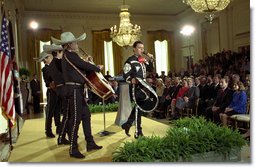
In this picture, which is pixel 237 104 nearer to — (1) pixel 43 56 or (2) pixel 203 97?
(2) pixel 203 97

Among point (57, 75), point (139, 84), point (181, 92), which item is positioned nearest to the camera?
point (139, 84)

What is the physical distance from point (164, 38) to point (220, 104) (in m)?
1.44

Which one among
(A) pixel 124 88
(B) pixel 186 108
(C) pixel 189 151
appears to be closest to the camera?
(C) pixel 189 151

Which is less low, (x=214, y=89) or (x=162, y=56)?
(x=162, y=56)

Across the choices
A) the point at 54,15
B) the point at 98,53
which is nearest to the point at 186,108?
the point at 98,53

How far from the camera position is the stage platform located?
338cm

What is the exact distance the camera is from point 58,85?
12.9 feet

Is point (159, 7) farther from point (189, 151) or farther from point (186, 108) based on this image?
point (189, 151)

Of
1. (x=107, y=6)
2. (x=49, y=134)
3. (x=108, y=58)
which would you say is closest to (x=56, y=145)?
(x=49, y=134)

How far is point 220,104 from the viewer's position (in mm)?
5047

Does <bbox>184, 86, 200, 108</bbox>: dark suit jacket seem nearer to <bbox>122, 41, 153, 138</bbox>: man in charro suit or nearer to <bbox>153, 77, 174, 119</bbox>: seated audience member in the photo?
<bbox>153, 77, 174, 119</bbox>: seated audience member

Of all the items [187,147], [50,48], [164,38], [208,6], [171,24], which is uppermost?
[208,6]

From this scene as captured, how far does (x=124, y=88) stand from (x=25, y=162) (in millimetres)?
2379

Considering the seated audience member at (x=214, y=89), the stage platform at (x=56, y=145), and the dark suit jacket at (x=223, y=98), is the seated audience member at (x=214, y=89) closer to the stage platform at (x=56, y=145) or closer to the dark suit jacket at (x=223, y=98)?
the dark suit jacket at (x=223, y=98)
